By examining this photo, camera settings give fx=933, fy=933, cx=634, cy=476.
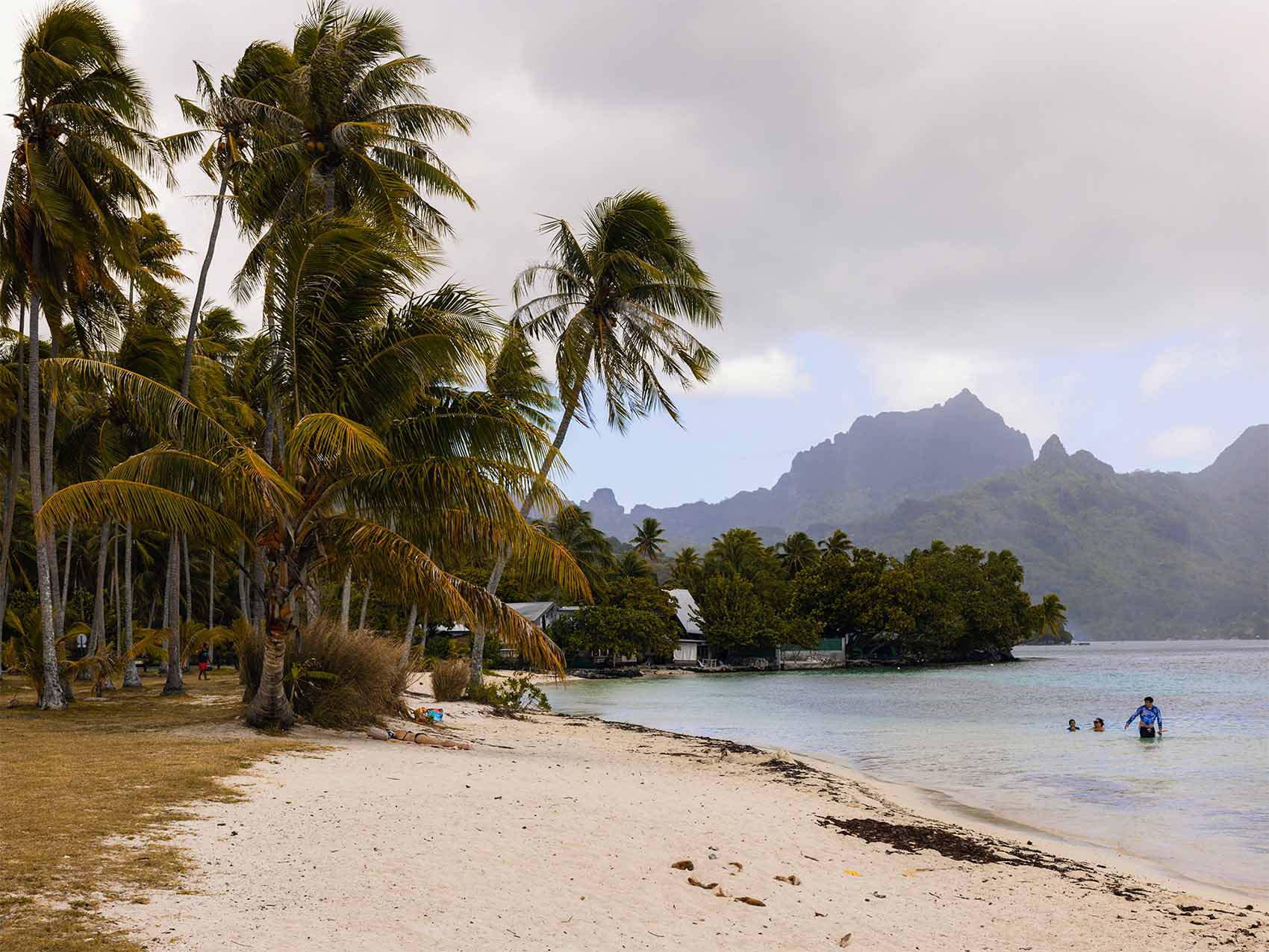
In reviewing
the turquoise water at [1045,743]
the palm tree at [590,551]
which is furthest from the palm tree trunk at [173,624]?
the palm tree at [590,551]

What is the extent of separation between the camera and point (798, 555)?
276ft

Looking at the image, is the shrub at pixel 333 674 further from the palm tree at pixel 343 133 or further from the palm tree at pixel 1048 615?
the palm tree at pixel 1048 615

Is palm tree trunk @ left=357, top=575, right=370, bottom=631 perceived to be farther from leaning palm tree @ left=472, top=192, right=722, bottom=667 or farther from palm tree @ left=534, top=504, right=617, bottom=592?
palm tree @ left=534, top=504, right=617, bottom=592

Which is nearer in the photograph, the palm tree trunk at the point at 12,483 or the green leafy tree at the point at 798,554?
the palm tree trunk at the point at 12,483

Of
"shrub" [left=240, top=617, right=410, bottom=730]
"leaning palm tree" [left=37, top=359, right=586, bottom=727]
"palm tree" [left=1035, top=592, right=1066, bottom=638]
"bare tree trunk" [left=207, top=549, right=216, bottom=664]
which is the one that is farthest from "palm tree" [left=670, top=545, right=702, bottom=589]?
"leaning palm tree" [left=37, top=359, right=586, bottom=727]

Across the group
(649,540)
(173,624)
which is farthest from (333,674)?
(649,540)

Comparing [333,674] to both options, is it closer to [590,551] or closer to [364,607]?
[364,607]

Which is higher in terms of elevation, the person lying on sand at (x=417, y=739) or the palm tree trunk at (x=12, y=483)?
the palm tree trunk at (x=12, y=483)

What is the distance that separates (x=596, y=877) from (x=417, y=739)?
7.31 m

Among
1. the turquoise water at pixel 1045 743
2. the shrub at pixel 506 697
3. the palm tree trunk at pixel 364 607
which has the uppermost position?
the palm tree trunk at pixel 364 607

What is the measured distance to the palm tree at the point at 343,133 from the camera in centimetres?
1791

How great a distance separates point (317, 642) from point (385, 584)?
227 cm

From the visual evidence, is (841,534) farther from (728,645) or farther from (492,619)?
(492,619)

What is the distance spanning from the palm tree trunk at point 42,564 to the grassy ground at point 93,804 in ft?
2.25
